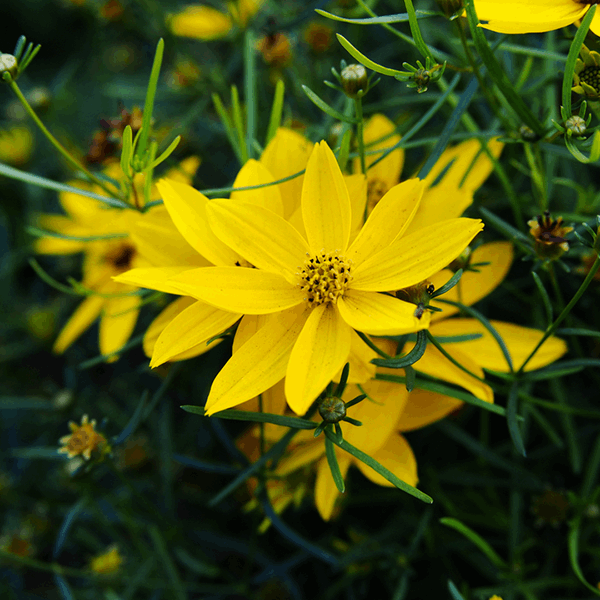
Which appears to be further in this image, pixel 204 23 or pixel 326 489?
pixel 204 23

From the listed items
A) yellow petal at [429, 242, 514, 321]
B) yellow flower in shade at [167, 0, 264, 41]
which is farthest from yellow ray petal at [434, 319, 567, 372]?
yellow flower in shade at [167, 0, 264, 41]

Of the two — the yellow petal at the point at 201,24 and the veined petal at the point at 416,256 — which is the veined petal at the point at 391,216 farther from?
the yellow petal at the point at 201,24

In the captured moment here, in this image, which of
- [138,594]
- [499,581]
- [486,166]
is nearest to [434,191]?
[486,166]

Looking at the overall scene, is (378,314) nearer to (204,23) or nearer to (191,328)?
(191,328)

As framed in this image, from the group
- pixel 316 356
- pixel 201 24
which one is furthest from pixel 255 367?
pixel 201 24

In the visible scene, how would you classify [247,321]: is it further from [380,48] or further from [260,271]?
[380,48]

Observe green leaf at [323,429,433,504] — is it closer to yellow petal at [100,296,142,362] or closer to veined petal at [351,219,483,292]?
veined petal at [351,219,483,292]
